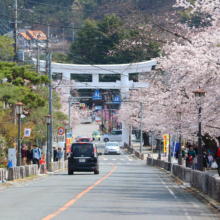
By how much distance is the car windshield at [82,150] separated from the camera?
2573 cm

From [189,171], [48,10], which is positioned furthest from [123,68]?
[48,10]

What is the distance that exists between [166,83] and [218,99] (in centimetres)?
1411

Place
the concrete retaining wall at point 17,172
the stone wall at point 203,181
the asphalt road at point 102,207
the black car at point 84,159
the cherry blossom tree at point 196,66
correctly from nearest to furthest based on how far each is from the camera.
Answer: the asphalt road at point 102,207, the stone wall at point 203,181, the cherry blossom tree at point 196,66, the concrete retaining wall at point 17,172, the black car at point 84,159

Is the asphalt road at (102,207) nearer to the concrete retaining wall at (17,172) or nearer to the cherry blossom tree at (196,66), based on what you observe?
the cherry blossom tree at (196,66)

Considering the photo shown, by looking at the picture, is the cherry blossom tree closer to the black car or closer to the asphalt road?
the asphalt road

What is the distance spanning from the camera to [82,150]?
25.8 m

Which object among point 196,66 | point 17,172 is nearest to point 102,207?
point 196,66

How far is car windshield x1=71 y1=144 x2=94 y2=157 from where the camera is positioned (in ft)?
84.4

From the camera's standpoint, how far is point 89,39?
74125 millimetres

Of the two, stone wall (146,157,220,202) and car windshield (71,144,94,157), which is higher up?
car windshield (71,144,94,157)

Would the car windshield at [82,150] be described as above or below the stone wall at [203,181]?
above

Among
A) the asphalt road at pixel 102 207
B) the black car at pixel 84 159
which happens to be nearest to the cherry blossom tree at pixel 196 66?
the asphalt road at pixel 102 207

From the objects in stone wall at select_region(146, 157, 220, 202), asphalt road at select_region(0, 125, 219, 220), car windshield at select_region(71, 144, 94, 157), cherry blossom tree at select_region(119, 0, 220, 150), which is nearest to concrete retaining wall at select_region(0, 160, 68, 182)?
car windshield at select_region(71, 144, 94, 157)

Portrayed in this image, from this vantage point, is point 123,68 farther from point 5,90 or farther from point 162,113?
point 5,90
